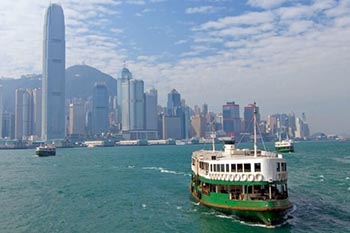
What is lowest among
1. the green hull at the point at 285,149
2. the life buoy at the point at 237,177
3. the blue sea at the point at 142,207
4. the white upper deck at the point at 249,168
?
the blue sea at the point at 142,207

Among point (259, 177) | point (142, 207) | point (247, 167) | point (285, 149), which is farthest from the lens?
point (285, 149)

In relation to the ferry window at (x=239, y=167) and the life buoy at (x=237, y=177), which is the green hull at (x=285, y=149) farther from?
the life buoy at (x=237, y=177)

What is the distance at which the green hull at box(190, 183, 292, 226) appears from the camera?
3962cm

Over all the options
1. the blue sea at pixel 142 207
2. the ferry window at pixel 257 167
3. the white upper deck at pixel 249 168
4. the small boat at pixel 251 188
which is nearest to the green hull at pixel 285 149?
the blue sea at pixel 142 207

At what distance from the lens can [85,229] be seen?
140 feet

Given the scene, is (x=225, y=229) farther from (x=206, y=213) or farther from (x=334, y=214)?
(x=334, y=214)

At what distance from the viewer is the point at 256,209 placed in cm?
4028

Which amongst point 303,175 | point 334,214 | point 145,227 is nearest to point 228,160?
point 145,227

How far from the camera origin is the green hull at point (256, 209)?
39.6m

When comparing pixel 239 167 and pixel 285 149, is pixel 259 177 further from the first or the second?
pixel 285 149

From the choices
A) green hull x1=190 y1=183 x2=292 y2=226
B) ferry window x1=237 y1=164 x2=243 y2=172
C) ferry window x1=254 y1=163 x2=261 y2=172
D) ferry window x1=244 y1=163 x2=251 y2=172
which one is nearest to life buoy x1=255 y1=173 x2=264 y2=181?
ferry window x1=254 y1=163 x2=261 y2=172

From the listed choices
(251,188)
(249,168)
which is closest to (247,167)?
(249,168)

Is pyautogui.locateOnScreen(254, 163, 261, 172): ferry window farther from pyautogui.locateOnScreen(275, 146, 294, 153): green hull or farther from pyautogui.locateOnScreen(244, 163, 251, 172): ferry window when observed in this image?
pyautogui.locateOnScreen(275, 146, 294, 153): green hull

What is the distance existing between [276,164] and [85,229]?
857 inches
